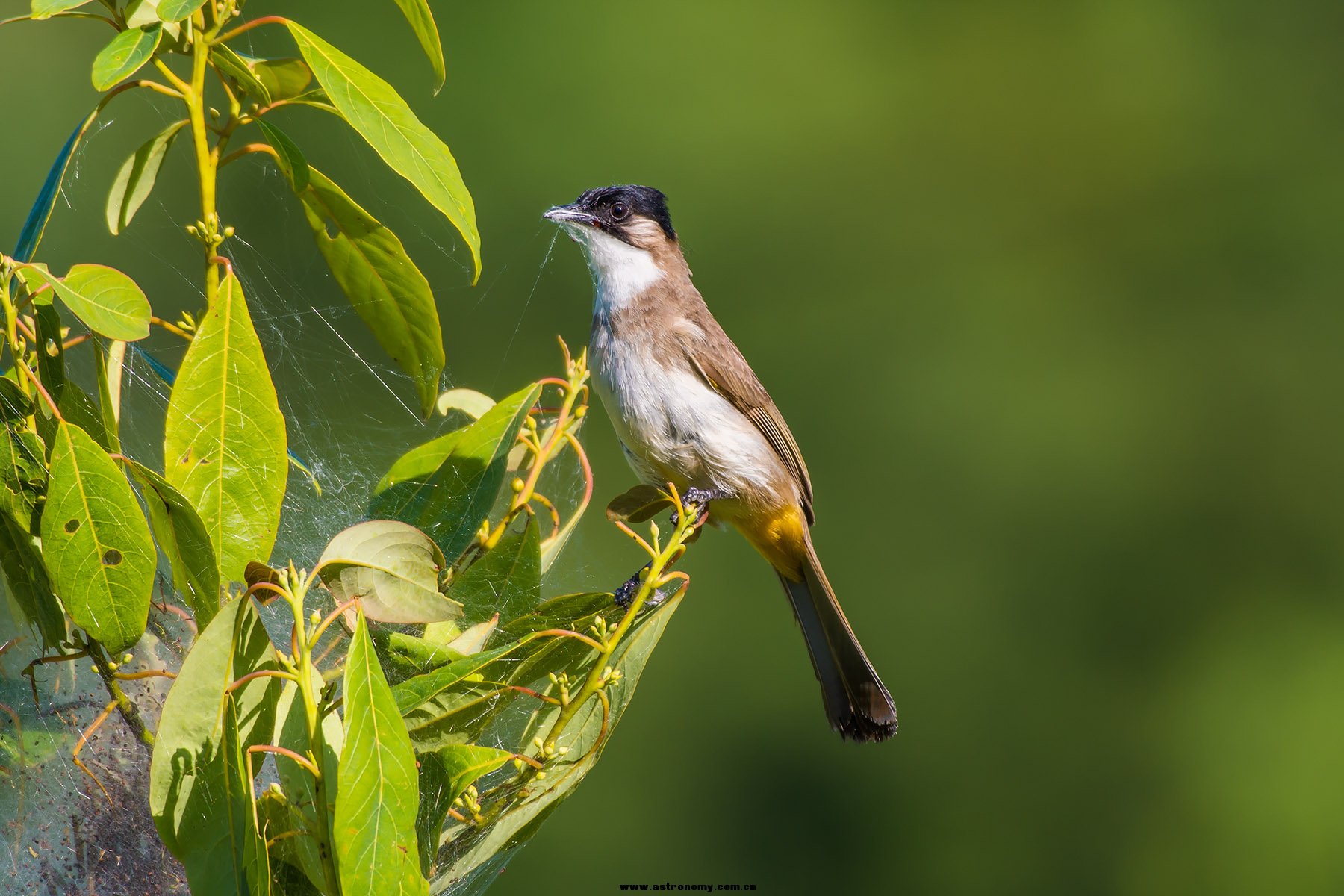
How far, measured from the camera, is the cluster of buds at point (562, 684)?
1.58 metres

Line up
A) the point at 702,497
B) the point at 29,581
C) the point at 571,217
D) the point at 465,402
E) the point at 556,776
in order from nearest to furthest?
the point at 29,581 → the point at 556,776 → the point at 465,402 → the point at 702,497 → the point at 571,217

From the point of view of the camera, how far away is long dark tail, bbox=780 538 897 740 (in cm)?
301

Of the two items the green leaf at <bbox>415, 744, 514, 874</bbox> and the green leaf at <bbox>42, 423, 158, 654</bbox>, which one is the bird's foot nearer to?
the green leaf at <bbox>415, 744, 514, 874</bbox>

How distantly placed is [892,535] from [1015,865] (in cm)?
234

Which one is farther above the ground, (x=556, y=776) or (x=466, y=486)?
(x=466, y=486)

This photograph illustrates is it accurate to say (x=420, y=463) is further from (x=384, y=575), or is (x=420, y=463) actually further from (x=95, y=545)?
(x=95, y=545)

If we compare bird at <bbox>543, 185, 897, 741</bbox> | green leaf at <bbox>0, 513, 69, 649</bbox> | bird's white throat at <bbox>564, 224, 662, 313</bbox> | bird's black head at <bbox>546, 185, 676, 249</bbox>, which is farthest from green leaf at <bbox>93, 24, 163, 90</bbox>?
bird's black head at <bbox>546, 185, 676, 249</bbox>

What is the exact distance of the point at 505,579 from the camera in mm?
1718

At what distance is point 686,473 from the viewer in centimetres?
266

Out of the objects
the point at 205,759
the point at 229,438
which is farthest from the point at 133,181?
the point at 205,759

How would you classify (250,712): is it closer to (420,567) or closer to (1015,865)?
(420,567)

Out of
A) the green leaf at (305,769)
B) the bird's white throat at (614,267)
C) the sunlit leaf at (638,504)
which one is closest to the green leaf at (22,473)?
the green leaf at (305,769)

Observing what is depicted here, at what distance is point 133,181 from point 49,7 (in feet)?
1.11

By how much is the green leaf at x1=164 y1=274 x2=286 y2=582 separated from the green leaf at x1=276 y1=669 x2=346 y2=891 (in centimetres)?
18
